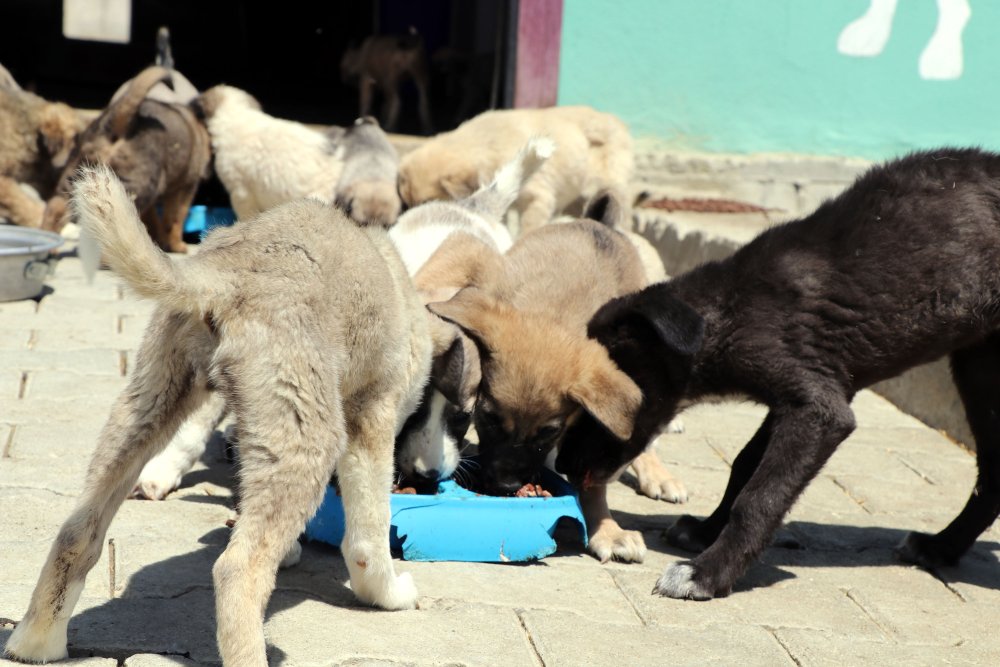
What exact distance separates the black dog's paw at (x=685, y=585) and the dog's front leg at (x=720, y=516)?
1.38 ft

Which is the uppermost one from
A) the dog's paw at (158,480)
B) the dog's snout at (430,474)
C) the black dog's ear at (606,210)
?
the black dog's ear at (606,210)

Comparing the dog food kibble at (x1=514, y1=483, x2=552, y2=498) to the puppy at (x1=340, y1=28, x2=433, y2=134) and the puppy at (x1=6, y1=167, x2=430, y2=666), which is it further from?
the puppy at (x1=340, y1=28, x2=433, y2=134)

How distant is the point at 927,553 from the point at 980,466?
15.9 inches

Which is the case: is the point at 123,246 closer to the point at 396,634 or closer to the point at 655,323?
the point at 396,634

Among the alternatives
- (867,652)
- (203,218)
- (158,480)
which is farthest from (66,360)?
(867,652)

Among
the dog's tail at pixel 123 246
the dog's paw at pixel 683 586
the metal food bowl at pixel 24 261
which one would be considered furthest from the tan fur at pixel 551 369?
the metal food bowl at pixel 24 261

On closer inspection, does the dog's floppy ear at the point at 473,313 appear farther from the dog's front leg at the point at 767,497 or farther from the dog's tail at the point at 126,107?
the dog's tail at the point at 126,107

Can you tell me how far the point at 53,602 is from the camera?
2.76 metres

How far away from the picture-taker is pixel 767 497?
383cm

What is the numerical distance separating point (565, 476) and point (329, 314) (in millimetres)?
1917

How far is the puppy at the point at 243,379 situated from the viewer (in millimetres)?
2611

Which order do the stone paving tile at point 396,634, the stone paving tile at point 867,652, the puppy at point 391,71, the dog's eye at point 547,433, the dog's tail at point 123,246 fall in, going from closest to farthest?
the dog's tail at point 123,246, the stone paving tile at point 396,634, the stone paving tile at point 867,652, the dog's eye at point 547,433, the puppy at point 391,71

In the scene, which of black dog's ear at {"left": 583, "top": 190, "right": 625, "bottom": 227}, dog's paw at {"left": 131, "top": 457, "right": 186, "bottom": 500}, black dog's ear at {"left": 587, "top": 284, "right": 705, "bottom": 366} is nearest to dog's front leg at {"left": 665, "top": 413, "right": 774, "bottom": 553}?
black dog's ear at {"left": 587, "top": 284, "right": 705, "bottom": 366}

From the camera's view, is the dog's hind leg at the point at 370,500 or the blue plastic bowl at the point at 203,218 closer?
the dog's hind leg at the point at 370,500
